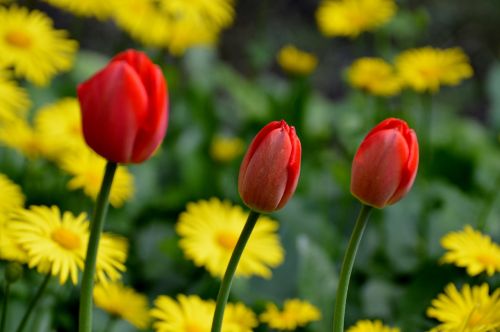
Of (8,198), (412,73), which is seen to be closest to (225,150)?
(412,73)

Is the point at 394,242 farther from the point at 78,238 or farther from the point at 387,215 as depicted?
the point at 78,238

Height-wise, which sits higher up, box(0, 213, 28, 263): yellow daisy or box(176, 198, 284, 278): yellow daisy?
box(176, 198, 284, 278): yellow daisy

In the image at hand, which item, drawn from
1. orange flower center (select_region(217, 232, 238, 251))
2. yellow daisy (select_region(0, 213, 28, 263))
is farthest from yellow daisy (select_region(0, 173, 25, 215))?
orange flower center (select_region(217, 232, 238, 251))

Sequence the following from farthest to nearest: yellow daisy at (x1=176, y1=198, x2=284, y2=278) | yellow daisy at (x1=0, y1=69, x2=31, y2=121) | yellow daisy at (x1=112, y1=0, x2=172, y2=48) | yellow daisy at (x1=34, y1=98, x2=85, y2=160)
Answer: yellow daisy at (x1=112, y1=0, x2=172, y2=48) → yellow daisy at (x1=34, y1=98, x2=85, y2=160) → yellow daisy at (x1=0, y1=69, x2=31, y2=121) → yellow daisy at (x1=176, y1=198, x2=284, y2=278)

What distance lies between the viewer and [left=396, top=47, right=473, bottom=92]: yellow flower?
5.53 ft

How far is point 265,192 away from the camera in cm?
76

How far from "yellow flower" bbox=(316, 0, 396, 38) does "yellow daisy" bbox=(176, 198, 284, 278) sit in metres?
0.73

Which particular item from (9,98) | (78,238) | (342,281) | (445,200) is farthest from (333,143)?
(342,281)

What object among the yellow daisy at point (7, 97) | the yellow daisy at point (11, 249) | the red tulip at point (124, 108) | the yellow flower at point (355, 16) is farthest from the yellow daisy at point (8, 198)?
the yellow flower at point (355, 16)

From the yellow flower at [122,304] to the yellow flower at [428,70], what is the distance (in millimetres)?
747

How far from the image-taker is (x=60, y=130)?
1498 millimetres

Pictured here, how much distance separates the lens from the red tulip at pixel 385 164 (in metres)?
0.77

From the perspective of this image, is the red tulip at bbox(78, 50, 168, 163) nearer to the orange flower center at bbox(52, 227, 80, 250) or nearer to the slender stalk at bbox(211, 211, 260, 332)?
the slender stalk at bbox(211, 211, 260, 332)

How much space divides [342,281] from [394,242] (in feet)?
2.74
